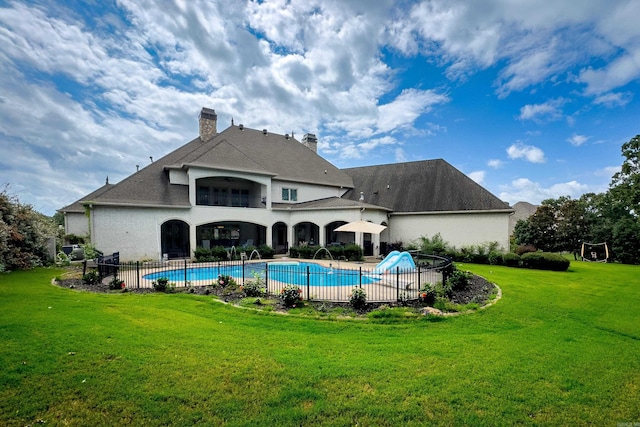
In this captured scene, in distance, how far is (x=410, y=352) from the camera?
5.92 meters

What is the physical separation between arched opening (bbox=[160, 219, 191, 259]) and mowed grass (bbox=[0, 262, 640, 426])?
50.4ft

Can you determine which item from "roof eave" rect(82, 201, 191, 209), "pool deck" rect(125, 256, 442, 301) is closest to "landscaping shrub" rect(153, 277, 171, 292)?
"pool deck" rect(125, 256, 442, 301)

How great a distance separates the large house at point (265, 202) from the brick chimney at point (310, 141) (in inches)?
121

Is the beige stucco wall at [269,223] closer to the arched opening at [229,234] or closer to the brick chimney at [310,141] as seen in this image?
the arched opening at [229,234]

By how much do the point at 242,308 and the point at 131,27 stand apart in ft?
50.5

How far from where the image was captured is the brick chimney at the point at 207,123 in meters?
28.2

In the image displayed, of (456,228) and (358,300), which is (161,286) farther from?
(456,228)

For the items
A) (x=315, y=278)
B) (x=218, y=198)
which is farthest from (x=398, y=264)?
(x=218, y=198)

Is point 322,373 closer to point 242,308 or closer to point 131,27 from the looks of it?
point 242,308

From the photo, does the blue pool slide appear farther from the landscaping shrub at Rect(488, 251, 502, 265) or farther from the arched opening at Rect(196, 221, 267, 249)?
the arched opening at Rect(196, 221, 267, 249)

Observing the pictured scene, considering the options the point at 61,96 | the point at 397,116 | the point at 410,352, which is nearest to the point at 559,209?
the point at 397,116

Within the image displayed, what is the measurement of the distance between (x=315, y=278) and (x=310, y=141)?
24.1 metres

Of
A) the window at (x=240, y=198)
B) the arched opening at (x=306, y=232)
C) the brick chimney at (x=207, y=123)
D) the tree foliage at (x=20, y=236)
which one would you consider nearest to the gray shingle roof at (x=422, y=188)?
the arched opening at (x=306, y=232)

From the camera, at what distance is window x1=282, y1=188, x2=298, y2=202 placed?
2802 cm
